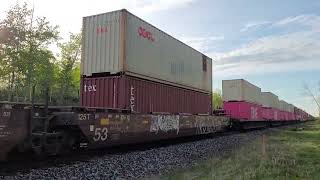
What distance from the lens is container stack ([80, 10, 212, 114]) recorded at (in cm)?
1473

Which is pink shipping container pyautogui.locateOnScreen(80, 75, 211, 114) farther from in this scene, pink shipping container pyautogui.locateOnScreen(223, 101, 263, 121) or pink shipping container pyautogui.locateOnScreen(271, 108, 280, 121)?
pink shipping container pyautogui.locateOnScreen(271, 108, 280, 121)

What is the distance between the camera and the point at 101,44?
50.6ft

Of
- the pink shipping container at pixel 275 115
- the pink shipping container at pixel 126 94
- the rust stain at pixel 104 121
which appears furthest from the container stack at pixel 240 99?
the rust stain at pixel 104 121

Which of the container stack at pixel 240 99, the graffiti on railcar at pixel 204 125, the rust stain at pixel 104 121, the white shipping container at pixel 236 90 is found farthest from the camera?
the white shipping container at pixel 236 90

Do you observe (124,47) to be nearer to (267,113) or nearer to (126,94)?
(126,94)

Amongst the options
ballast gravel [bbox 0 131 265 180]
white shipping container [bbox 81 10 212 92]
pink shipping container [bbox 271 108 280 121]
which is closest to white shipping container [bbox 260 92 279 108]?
pink shipping container [bbox 271 108 280 121]

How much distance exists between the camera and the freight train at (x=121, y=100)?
10376 millimetres

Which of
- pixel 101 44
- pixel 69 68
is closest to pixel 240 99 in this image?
pixel 101 44

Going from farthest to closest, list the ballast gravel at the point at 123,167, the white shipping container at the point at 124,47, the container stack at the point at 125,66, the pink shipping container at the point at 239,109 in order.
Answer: the pink shipping container at the point at 239,109
the white shipping container at the point at 124,47
the container stack at the point at 125,66
the ballast gravel at the point at 123,167

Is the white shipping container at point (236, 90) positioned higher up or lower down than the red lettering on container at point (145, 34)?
lower down

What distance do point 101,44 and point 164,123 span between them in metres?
4.39

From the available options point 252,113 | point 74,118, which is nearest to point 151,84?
point 74,118

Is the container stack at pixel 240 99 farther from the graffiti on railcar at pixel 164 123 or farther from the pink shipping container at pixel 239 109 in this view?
the graffiti on railcar at pixel 164 123

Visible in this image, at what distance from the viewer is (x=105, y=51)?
15180 mm
